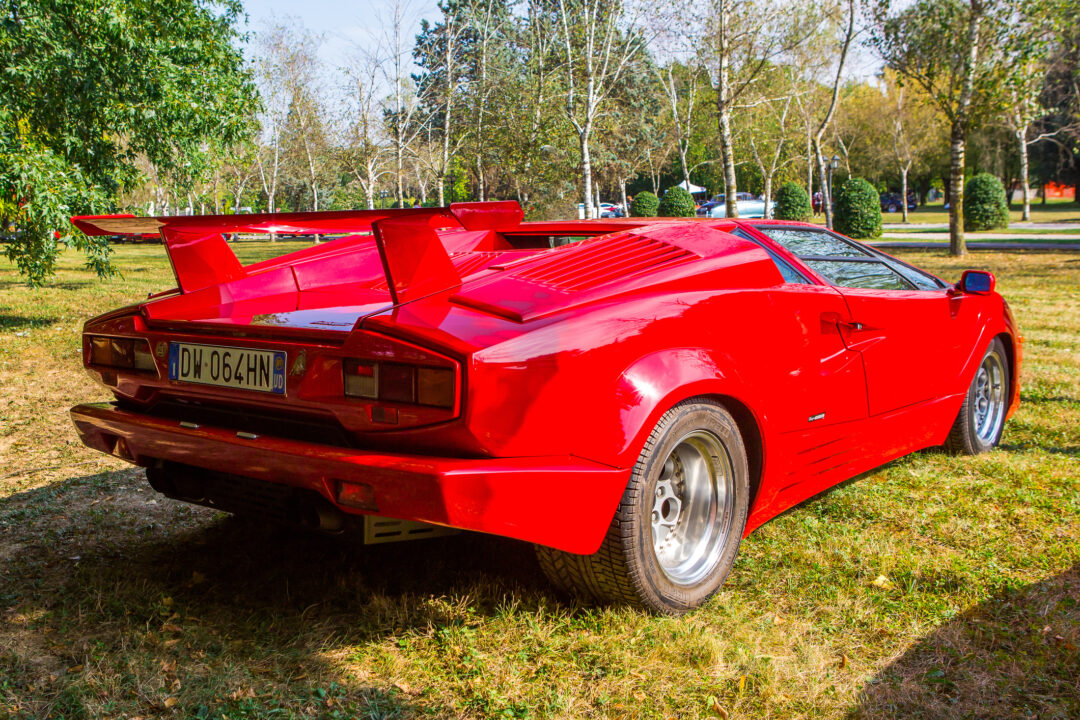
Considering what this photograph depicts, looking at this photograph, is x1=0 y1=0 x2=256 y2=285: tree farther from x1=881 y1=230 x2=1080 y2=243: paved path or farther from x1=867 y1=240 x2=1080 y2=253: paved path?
x1=881 y1=230 x2=1080 y2=243: paved path

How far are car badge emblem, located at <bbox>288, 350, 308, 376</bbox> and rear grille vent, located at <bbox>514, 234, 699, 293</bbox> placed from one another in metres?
0.67

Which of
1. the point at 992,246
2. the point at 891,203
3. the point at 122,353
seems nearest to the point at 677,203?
the point at 992,246

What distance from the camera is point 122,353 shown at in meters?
2.83

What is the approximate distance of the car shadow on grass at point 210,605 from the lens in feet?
7.37

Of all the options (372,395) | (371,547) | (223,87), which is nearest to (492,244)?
(371,547)

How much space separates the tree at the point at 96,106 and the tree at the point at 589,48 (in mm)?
11470

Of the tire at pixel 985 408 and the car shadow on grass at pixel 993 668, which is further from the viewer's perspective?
Answer: the tire at pixel 985 408

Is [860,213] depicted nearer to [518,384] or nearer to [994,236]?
[994,236]

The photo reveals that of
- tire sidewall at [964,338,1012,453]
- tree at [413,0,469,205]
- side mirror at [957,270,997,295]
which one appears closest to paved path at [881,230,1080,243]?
tree at [413,0,469,205]

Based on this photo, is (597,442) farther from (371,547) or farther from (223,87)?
(223,87)

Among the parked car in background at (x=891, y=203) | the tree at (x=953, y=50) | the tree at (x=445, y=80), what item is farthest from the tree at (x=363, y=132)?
the parked car in background at (x=891, y=203)

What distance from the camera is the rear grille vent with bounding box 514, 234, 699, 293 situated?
2527 millimetres

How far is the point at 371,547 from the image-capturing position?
10.7 feet

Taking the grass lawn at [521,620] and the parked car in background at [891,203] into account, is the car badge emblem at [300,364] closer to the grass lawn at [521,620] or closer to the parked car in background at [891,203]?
the grass lawn at [521,620]
